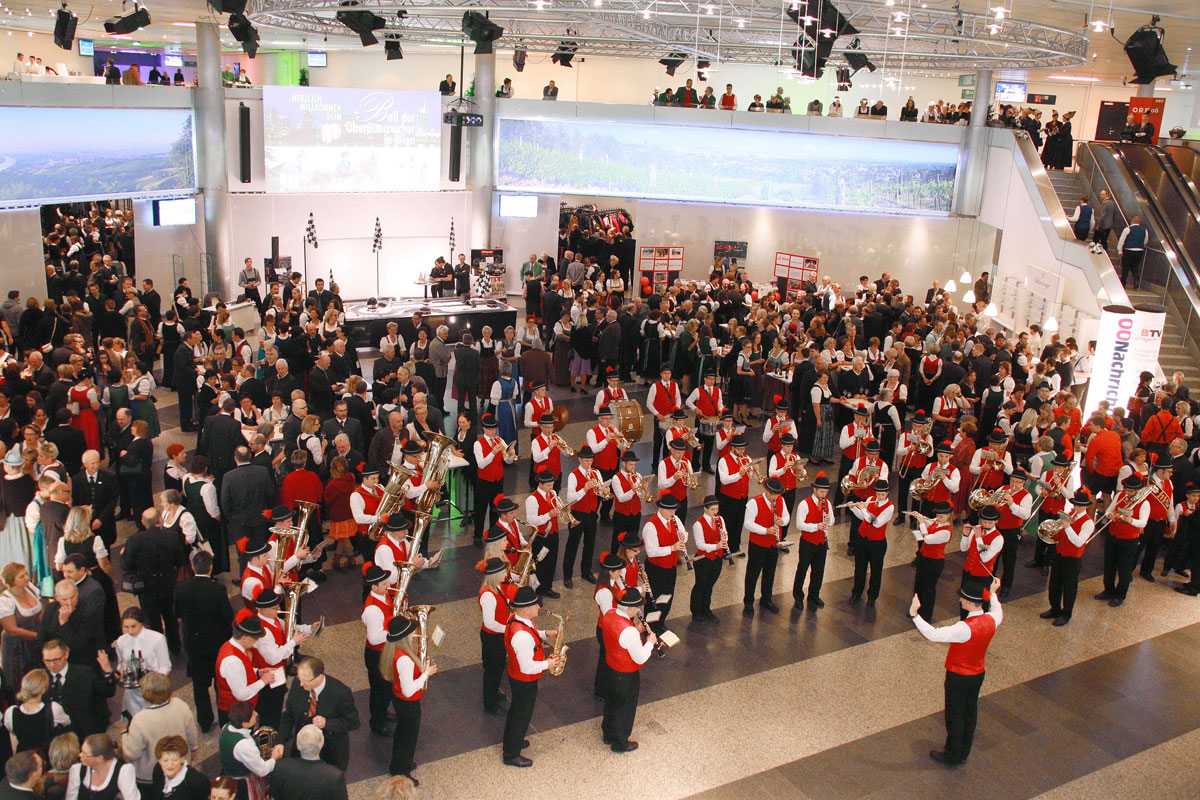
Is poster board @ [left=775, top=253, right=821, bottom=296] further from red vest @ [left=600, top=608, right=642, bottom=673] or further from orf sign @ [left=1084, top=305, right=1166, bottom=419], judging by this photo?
red vest @ [left=600, top=608, right=642, bottom=673]

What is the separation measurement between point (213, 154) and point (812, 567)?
14.6m

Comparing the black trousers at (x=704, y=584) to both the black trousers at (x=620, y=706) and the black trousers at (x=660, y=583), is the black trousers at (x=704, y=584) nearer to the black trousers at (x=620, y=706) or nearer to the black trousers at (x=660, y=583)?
the black trousers at (x=660, y=583)

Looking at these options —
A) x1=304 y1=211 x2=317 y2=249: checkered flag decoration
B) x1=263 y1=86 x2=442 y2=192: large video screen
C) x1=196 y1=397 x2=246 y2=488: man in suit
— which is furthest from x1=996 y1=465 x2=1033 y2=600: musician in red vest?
x1=304 y1=211 x2=317 y2=249: checkered flag decoration

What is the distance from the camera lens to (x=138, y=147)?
55.1 feet

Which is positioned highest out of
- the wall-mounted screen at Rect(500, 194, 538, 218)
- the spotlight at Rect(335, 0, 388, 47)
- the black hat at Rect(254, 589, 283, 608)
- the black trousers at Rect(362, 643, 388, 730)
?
the spotlight at Rect(335, 0, 388, 47)

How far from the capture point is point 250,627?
18.2 feet

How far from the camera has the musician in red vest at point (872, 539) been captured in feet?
27.5

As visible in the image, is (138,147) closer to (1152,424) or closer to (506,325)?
(506,325)

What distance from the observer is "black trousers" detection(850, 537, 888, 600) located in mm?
8695

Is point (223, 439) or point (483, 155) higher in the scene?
point (483, 155)

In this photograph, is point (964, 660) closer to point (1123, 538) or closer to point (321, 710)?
A: point (1123, 538)

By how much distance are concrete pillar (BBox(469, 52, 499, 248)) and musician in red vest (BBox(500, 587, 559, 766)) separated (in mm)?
16180

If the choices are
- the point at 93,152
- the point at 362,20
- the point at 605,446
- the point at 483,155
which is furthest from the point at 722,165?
the point at 605,446

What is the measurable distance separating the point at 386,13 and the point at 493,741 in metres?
15.2
